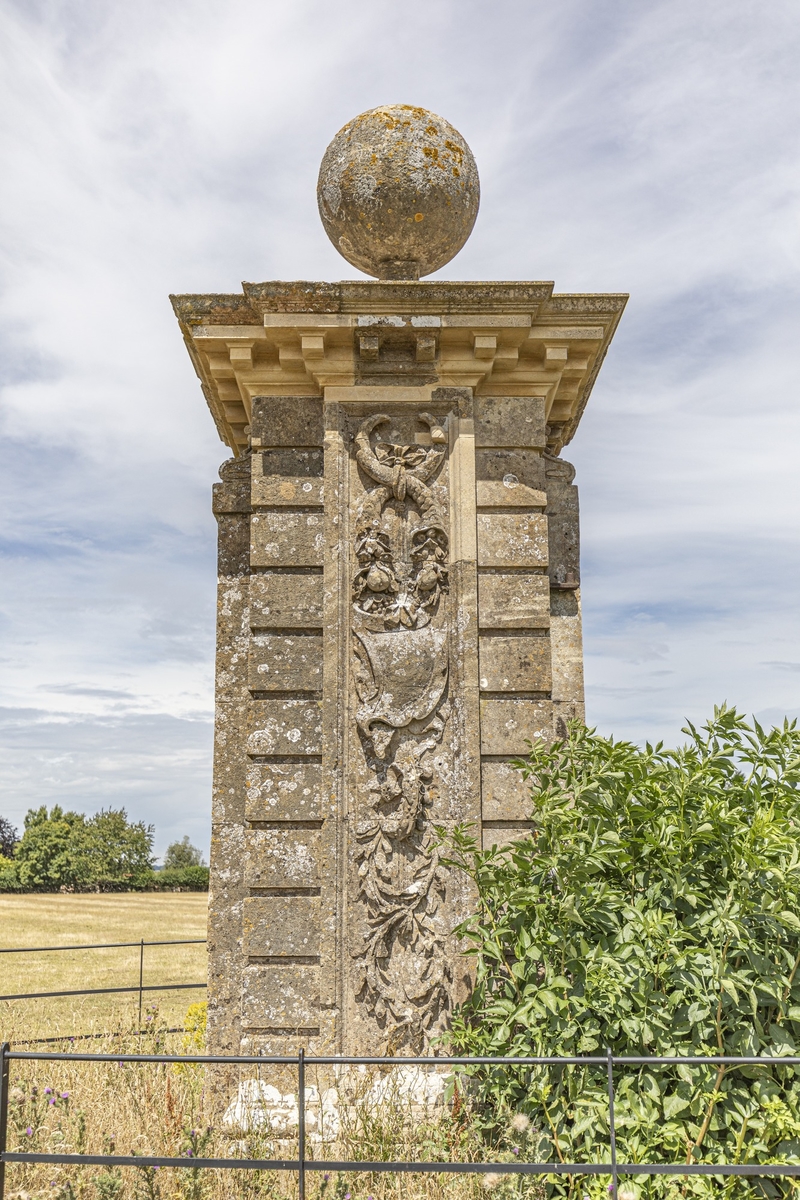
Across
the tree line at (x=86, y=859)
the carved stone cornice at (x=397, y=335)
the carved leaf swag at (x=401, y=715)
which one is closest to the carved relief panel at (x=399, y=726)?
the carved leaf swag at (x=401, y=715)

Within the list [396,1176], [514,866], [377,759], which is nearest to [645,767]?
[514,866]

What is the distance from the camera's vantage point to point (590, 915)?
4.38 meters

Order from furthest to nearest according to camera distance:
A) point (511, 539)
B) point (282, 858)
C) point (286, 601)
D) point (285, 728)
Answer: point (511, 539), point (286, 601), point (285, 728), point (282, 858)

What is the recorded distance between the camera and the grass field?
983 cm

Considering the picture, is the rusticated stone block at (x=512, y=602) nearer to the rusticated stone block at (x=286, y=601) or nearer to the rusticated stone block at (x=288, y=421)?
the rusticated stone block at (x=286, y=601)

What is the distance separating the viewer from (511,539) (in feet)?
18.3

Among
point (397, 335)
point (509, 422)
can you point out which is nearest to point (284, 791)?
point (509, 422)

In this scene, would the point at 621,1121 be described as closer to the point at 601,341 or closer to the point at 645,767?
the point at 645,767

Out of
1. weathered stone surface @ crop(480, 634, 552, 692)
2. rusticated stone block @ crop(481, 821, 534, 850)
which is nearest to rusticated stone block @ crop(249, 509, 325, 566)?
weathered stone surface @ crop(480, 634, 552, 692)

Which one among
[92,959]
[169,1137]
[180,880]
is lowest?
[92,959]

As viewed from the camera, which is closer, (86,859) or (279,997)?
(279,997)

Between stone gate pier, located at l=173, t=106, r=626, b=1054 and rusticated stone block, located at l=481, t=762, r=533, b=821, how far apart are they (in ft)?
0.04

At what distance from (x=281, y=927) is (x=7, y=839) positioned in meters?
34.1

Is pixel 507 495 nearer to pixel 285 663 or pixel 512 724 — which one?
pixel 512 724
